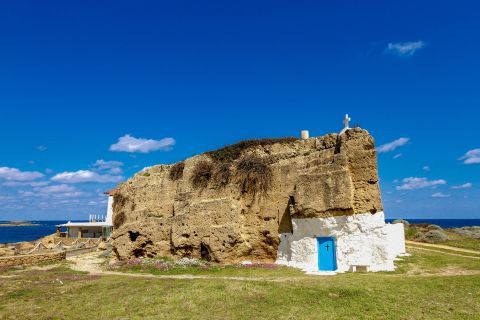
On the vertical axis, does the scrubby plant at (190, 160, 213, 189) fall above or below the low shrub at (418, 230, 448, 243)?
above

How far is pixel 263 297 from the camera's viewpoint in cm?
1566

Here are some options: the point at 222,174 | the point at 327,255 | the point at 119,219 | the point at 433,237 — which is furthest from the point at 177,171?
the point at 433,237

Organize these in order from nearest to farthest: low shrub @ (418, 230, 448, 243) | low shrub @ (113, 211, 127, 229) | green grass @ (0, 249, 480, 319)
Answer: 1. green grass @ (0, 249, 480, 319)
2. low shrub @ (113, 211, 127, 229)
3. low shrub @ (418, 230, 448, 243)

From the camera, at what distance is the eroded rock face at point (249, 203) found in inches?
833

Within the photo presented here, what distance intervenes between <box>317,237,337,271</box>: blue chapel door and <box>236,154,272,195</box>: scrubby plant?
210 inches

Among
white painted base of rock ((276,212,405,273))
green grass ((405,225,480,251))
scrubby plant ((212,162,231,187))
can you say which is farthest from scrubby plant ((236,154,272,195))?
green grass ((405,225,480,251))

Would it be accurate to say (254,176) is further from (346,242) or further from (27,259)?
(27,259)

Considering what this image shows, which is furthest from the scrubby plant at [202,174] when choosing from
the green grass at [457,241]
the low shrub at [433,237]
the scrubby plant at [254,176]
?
the low shrub at [433,237]

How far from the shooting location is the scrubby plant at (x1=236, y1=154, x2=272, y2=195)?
2494cm

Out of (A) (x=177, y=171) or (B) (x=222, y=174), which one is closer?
(B) (x=222, y=174)

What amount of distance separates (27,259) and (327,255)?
22384 millimetres

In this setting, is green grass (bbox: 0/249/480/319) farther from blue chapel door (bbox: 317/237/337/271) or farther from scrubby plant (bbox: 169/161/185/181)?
scrubby plant (bbox: 169/161/185/181)

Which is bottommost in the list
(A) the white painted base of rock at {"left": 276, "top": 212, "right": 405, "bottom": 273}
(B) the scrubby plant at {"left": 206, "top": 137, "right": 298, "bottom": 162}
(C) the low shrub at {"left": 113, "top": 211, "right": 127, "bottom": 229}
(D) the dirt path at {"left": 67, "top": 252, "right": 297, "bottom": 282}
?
(D) the dirt path at {"left": 67, "top": 252, "right": 297, "bottom": 282}

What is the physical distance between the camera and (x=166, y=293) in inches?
659
